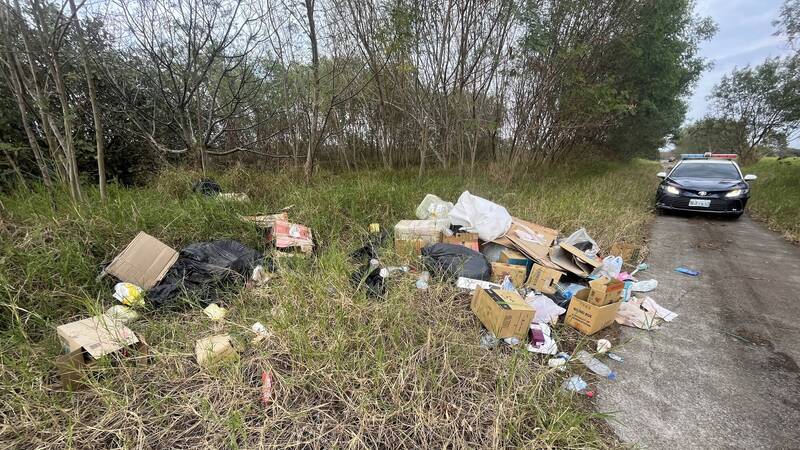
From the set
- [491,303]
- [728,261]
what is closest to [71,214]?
[491,303]

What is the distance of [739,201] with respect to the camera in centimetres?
528

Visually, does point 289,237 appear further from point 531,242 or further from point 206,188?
point 531,242

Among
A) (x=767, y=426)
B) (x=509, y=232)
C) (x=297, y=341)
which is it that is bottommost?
(x=767, y=426)

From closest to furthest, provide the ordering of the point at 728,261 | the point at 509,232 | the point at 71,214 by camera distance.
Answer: the point at 71,214 → the point at 509,232 → the point at 728,261

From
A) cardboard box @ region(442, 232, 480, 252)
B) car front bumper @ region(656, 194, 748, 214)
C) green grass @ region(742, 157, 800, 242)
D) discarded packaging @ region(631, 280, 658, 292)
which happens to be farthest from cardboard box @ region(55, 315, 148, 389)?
car front bumper @ region(656, 194, 748, 214)

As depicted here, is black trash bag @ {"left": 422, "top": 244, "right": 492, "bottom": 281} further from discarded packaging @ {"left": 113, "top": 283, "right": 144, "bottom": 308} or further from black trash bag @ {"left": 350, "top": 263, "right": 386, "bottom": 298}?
discarded packaging @ {"left": 113, "top": 283, "right": 144, "bottom": 308}

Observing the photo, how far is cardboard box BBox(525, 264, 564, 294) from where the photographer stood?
2.59m

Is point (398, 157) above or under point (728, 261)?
above

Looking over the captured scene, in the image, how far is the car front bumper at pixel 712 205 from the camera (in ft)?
17.4

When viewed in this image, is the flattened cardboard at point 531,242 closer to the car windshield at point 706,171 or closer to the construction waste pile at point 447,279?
the construction waste pile at point 447,279

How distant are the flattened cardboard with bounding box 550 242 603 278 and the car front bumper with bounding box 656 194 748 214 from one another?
4286 mm

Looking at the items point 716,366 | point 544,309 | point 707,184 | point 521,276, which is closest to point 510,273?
point 521,276

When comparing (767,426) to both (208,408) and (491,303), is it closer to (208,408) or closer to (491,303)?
(491,303)

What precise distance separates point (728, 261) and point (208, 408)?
529 cm
